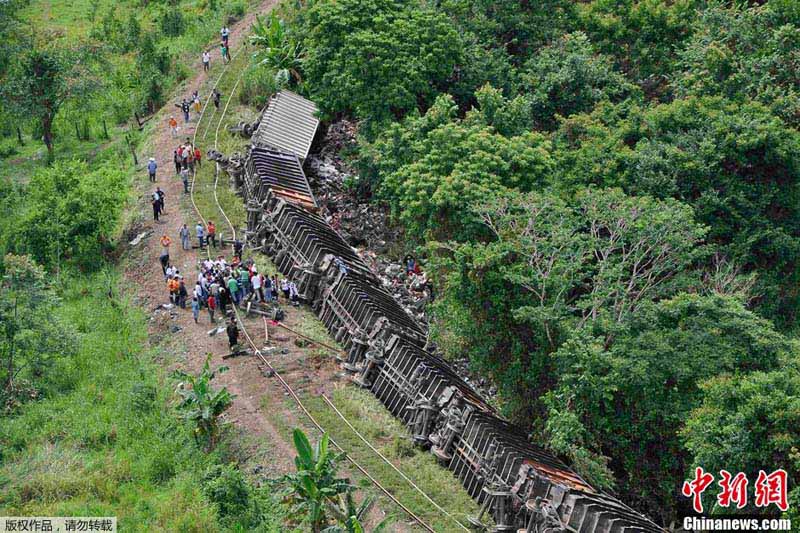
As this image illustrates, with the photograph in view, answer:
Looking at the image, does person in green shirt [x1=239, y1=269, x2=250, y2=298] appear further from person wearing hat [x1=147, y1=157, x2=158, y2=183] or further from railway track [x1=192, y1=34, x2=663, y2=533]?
person wearing hat [x1=147, y1=157, x2=158, y2=183]

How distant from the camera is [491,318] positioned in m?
37.3

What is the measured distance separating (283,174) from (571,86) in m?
12.9

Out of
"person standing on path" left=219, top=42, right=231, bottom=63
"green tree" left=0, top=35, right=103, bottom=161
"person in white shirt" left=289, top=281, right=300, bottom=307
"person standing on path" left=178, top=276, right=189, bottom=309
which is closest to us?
"person standing on path" left=178, top=276, right=189, bottom=309

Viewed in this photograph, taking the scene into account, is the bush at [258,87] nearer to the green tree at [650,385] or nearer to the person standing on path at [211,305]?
the person standing on path at [211,305]

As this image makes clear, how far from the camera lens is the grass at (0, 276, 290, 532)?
31.4 m

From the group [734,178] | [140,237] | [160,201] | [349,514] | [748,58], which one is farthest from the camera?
[748,58]

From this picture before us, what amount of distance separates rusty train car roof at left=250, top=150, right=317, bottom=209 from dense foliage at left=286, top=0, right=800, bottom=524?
2862 millimetres

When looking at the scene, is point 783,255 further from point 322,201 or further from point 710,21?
point 322,201

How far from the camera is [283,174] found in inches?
1898

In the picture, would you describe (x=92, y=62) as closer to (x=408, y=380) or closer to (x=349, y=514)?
(x=408, y=380)

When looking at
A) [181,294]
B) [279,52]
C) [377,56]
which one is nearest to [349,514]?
[181,294]

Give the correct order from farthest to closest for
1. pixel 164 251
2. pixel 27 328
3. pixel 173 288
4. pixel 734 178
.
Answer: pixel 164 251, pixel 734 178, pixel 173 288, pixel 27 328

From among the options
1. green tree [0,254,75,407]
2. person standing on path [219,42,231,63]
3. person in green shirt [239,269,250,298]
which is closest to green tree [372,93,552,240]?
person in green shirt [239,269,250,298]

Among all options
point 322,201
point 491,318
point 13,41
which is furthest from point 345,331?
point 13,41
